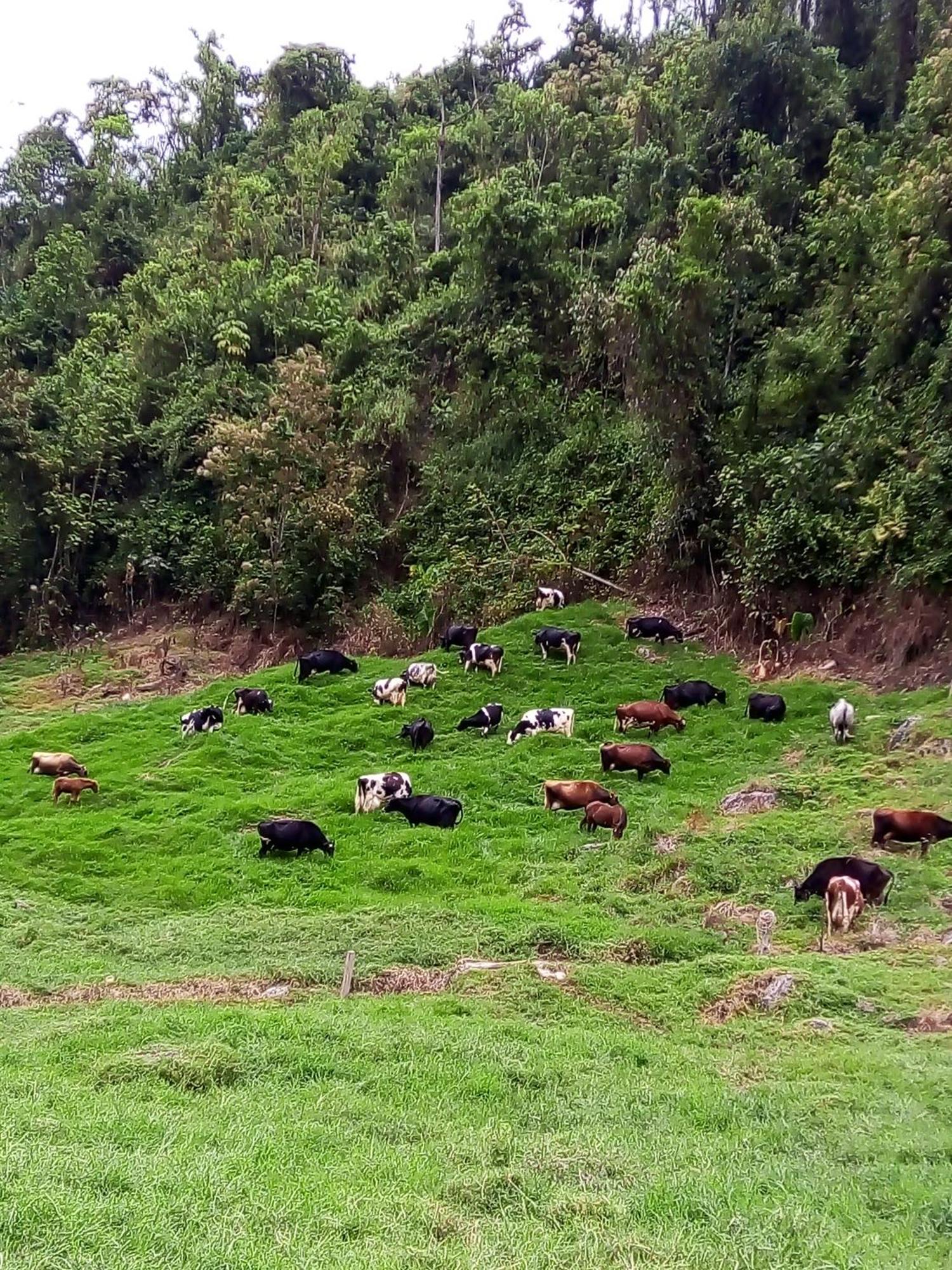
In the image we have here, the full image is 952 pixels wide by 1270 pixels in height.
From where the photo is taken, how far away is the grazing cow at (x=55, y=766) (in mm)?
21312

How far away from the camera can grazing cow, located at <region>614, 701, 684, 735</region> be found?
2050 cm

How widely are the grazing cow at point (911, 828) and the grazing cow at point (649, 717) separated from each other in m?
6.47

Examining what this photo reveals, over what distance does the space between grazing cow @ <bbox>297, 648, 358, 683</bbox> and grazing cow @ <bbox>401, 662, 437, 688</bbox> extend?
2212 millimetres

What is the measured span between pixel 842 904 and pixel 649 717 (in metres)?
8.45

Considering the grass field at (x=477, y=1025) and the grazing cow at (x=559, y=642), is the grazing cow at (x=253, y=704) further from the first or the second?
the grazing cow at (x=559, y=642)

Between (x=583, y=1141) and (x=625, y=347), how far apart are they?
21972mm

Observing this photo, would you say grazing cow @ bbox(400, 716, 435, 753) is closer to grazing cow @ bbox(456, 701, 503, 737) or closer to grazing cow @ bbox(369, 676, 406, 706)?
grazing cow @ bbox(456, 701, 503, 737)

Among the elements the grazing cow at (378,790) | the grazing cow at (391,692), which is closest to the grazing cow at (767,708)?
the grazing cow at (378,790)

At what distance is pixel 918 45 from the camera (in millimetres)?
31078

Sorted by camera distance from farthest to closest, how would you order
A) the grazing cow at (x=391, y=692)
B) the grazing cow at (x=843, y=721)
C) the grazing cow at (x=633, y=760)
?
the grazing cow at (x=391, y=692)
the grazing cow at (x=633, y=760)
the grazing cow at (x=843, y=721)

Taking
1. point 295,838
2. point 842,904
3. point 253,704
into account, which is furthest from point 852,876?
point 253,704

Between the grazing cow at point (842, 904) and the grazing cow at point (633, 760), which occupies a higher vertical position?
the grazing cow at point (633, 760)

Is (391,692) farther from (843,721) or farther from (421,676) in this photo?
(843,721)

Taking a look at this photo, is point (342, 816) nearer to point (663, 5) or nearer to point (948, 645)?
point (948, 645)
